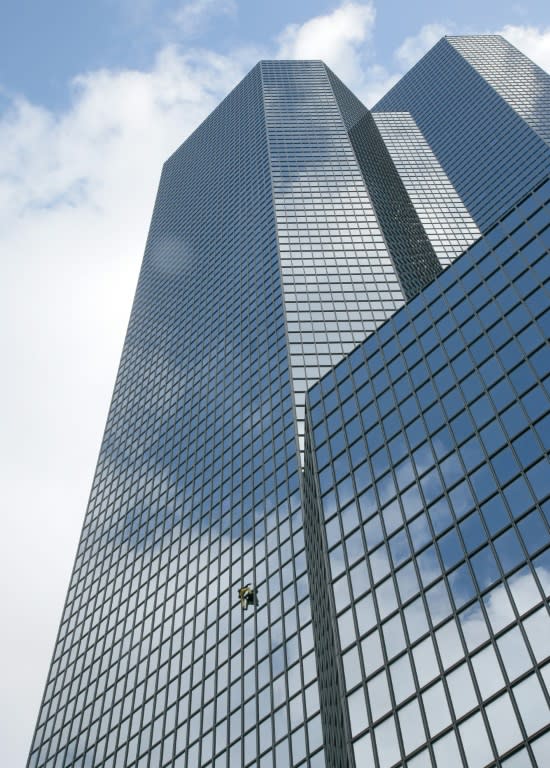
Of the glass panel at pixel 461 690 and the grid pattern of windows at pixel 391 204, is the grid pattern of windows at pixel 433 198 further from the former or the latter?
the glass panel at pixel 461 690

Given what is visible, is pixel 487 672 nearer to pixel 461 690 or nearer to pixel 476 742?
pixel 461 690

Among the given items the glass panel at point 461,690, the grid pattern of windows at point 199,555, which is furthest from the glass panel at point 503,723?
the grid pattern of windows at point 199,555

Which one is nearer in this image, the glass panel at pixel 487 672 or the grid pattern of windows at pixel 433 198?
the glass panel at pixel 487 672

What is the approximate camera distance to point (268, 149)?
140 m

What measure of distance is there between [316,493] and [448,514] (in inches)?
450

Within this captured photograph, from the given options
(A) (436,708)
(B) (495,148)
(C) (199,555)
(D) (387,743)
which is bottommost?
(D) (387,743)

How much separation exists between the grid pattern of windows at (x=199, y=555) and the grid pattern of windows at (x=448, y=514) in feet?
45.9

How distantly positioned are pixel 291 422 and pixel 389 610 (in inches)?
1627

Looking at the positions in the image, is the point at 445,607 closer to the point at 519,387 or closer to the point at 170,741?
the point at 519,387

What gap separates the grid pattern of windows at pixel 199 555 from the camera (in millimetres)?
58531

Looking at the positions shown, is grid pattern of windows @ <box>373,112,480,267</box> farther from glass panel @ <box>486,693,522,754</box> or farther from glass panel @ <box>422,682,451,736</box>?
glass panel @ <box>486,693,522,754</box>

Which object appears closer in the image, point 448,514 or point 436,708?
point 436,708

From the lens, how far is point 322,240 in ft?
362

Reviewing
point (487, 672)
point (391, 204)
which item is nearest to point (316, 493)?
point (487, 672)
